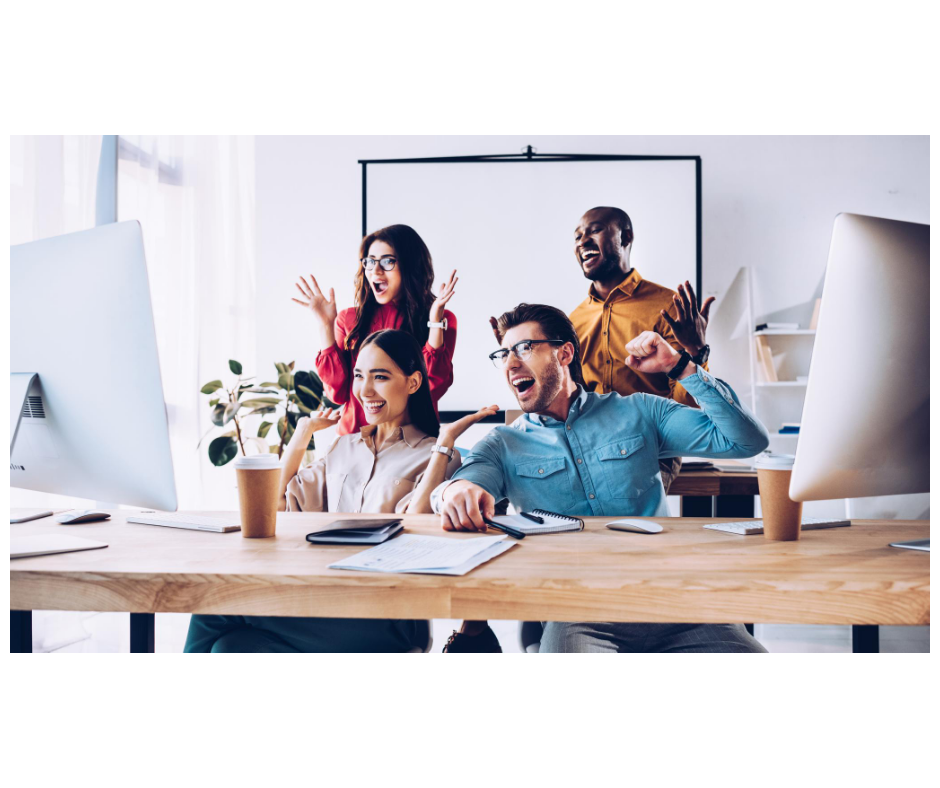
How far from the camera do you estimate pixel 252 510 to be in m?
1.07

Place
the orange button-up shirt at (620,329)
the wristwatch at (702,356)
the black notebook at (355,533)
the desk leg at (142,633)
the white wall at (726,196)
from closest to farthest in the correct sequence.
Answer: the black notebook at (355,533) < the desk leg at (142,633) < the orange button-up shirt at (620,329) < the wristwatch at (702,356) < the white wall at (726,196)

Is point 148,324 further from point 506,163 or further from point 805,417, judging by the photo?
point 506,163

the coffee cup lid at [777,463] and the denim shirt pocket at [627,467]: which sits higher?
the coffee cup lid at [777,463]

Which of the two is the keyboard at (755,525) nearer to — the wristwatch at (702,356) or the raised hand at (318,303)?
the wristwatch at (702,356)

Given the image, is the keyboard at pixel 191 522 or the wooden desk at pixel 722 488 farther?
the wooden desk at pixel 722 488

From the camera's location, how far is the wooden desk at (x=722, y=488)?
7.27 ft

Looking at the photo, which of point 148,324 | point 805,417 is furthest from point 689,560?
point 148,324

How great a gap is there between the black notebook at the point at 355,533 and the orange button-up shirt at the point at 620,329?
1.81m

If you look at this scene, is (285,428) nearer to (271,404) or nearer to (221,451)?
(271,404)

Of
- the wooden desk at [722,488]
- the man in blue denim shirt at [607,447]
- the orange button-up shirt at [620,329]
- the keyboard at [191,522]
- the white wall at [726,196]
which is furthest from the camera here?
the white wall at [726,196]

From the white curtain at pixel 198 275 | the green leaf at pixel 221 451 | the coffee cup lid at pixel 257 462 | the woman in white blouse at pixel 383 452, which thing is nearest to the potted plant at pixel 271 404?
the green leaf at pixel 221 451

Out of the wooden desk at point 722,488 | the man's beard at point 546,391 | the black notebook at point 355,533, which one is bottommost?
the wooden desk at point 722,488

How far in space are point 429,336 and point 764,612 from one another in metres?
2.18
